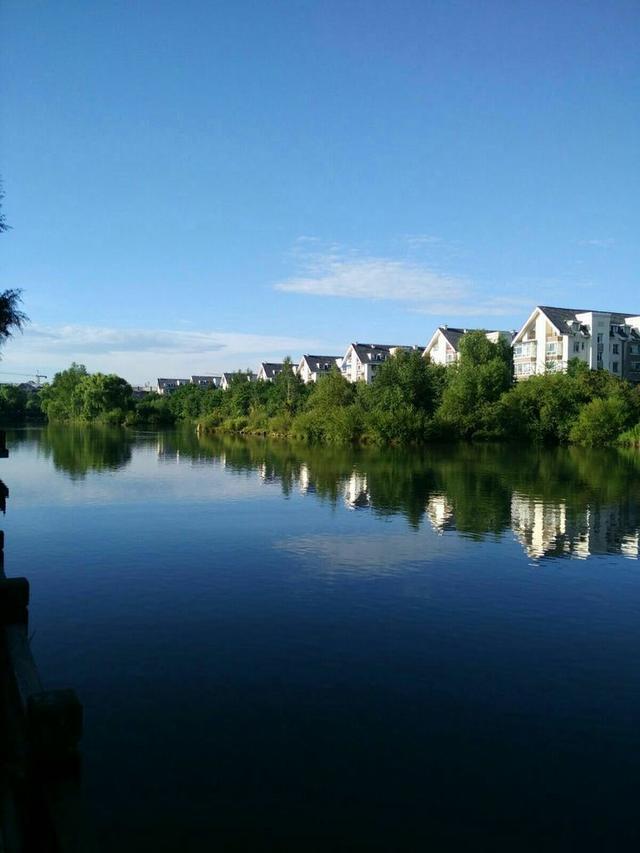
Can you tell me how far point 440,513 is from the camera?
23.8m

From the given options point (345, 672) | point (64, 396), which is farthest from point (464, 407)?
point (64, 396)

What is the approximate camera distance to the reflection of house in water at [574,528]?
1828 cm

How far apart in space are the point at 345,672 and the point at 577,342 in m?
75.8

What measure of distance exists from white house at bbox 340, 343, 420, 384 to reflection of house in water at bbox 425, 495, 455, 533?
77556 mm

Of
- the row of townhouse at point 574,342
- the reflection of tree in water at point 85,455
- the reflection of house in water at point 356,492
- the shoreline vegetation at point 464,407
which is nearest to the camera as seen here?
the reflection of house in water at point 356,492

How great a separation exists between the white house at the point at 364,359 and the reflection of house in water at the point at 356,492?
69759 mm

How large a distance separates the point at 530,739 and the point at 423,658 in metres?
2.54

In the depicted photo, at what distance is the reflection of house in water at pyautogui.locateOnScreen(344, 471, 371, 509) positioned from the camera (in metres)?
26.0

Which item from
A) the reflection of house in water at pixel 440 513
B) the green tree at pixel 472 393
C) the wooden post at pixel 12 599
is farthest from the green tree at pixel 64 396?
the wooden post at pixel 12 599

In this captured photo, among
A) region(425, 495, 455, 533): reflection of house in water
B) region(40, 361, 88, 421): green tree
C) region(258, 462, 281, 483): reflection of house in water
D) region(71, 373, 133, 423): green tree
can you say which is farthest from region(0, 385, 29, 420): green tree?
region(425, 495, 455, 533): reflection of house in water

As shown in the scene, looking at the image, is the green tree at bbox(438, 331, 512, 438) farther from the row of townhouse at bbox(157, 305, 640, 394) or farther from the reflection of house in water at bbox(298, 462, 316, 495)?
the reflection of house in water at bbox(298, 462, 316, 495)

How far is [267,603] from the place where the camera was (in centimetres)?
1316

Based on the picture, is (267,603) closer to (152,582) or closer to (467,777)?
(152,582)

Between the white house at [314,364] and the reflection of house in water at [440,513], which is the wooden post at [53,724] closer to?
the reflection of house in water at [440,513]
